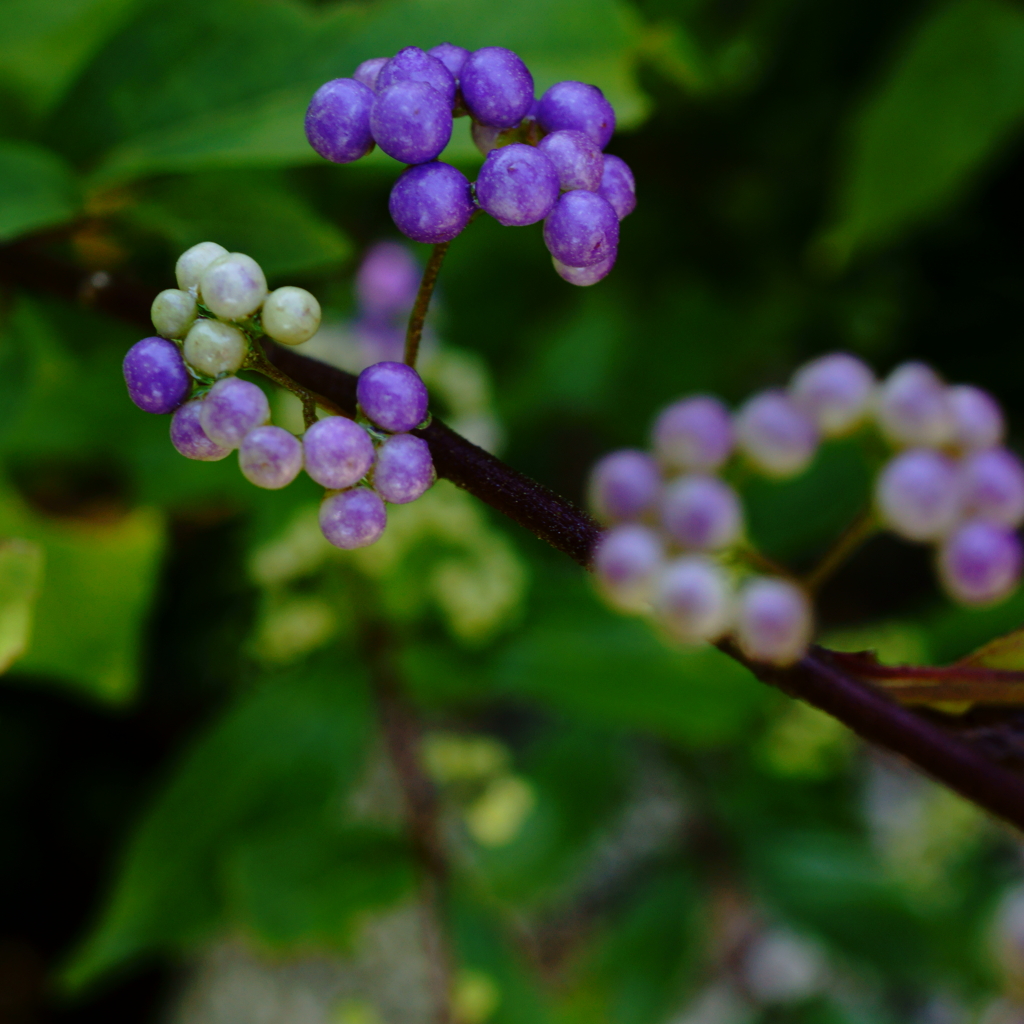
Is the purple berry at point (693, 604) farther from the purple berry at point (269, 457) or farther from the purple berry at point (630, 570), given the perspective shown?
the purple berry at point (269, 457)

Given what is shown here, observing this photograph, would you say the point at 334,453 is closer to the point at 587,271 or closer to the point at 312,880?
the point at 587,271

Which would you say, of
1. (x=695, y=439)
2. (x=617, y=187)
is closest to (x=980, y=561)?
(x=695, y=439)

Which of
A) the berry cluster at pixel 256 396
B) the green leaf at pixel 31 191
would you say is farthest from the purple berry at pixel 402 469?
the green leaf at pixel 31 191

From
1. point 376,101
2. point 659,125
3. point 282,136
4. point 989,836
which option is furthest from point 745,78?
point 989,836

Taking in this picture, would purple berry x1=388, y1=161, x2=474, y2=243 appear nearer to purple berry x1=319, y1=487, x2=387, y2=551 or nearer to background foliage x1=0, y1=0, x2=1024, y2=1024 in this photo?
purple berry x1=319, y1=487, x2=387, y2=551

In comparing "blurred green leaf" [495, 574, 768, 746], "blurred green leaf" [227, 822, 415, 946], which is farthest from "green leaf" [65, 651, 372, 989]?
"blurred green leaf" [495, 574, 768, 746]
